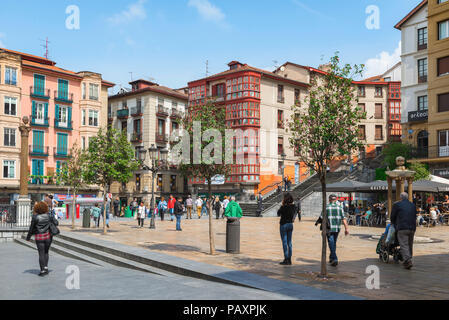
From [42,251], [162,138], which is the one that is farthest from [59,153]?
[42,251]

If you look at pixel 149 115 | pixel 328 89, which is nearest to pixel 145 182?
pixel 149 115

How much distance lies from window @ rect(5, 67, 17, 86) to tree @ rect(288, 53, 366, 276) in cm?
3827

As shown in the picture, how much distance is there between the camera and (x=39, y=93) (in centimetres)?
4300

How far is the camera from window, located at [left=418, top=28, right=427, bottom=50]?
3625 cm

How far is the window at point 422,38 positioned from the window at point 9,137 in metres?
35.8

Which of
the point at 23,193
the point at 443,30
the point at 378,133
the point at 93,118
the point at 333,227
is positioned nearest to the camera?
the point at 333,227

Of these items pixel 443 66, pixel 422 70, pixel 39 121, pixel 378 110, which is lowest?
pixel 39 121

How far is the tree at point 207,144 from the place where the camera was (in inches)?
473

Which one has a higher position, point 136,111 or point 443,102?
point 136,111

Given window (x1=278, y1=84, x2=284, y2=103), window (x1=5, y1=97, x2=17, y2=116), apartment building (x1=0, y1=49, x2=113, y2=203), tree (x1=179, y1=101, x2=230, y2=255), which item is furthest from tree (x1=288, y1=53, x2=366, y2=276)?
window (x1=5, y1=97, x2=17, y2=116)

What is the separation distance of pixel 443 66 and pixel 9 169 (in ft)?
120

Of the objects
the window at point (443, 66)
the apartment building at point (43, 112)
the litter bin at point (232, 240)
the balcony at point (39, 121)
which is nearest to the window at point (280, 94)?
the window at point (443, 66)

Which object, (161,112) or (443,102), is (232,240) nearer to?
(443,102)
